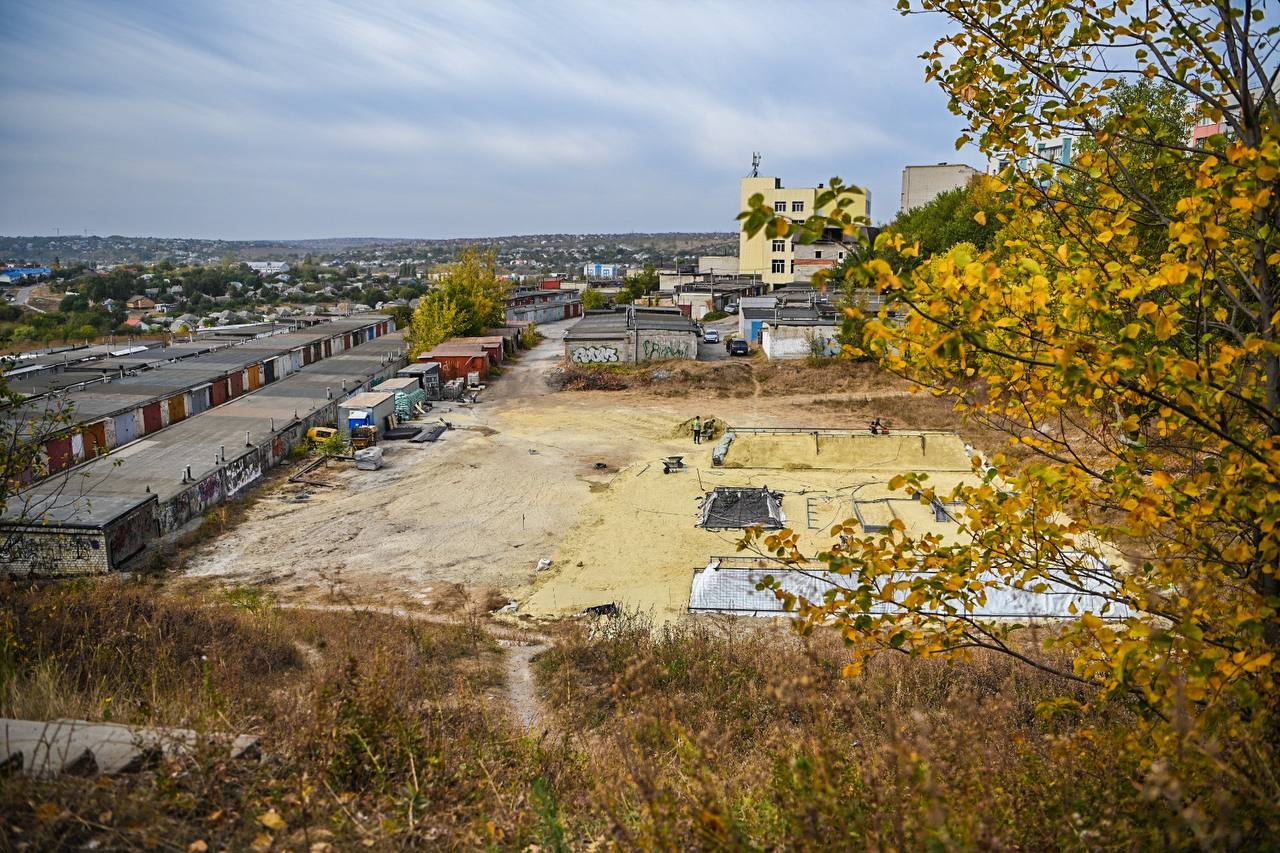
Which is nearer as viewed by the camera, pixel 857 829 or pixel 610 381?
pixel 857 829

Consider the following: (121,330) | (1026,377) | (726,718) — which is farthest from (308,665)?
(121,330)

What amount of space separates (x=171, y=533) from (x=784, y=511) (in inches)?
592

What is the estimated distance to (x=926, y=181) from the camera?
80438 millimetres

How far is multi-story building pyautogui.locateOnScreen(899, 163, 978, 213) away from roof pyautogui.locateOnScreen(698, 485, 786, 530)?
6576 cm

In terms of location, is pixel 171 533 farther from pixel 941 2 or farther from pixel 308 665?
pixel 941 2

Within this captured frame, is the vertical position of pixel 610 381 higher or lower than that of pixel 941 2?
lower

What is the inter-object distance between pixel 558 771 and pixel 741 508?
15.8m

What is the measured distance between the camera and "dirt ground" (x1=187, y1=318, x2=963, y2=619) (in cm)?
1658

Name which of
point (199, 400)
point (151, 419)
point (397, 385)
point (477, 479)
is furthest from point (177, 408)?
point (477, 479)

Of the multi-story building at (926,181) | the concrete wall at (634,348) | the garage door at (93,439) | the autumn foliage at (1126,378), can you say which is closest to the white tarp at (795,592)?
the autumn foliage at (1126,378)

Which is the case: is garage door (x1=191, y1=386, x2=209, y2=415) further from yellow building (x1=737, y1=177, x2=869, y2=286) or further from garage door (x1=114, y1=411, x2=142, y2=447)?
yellow building (x1=737, y1=177, x2=869, y2=286)

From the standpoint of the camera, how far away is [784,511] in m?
21.1

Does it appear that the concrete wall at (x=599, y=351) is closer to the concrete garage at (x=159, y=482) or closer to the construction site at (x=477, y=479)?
the construction site at (x=477, y=479)

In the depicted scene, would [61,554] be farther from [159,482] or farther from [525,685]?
[525,685]
